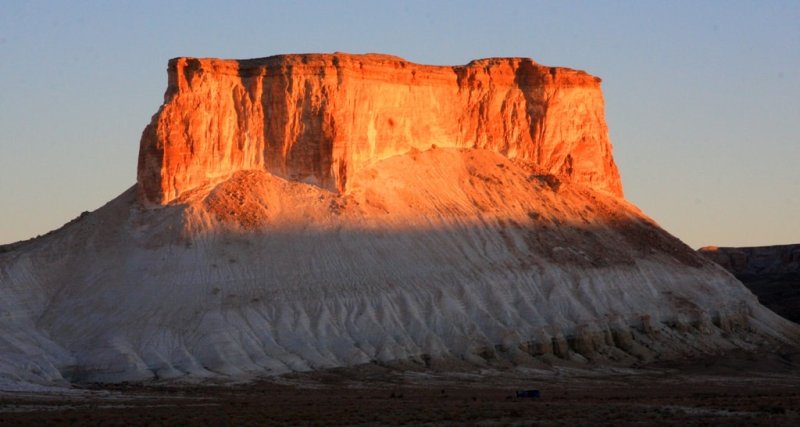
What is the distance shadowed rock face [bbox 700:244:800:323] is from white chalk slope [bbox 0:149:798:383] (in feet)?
110

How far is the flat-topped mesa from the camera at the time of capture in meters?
85.5

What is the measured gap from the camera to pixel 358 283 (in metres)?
83.6

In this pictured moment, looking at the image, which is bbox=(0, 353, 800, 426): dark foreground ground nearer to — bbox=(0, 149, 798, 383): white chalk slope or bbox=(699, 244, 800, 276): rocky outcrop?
bbox=(0, 149, 798, 383): white chalk slope

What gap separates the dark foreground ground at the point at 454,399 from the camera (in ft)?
160

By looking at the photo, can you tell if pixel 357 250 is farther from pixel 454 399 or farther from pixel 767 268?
pixel 767 268

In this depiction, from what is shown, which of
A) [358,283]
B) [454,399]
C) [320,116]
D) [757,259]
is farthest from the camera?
[757,259]

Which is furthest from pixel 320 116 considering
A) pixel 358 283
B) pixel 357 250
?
pixel 358 283

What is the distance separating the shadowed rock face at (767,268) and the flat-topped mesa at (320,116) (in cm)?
3872

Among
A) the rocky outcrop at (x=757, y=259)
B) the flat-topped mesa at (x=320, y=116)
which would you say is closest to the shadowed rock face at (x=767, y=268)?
the rocky outcrop at (x=757, y=259)

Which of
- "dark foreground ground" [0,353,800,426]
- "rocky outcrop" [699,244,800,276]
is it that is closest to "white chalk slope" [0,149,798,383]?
"dark foreground ground" [0,353,800,426]

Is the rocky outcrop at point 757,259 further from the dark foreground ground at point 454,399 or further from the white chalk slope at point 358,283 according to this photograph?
the dark foreground ground at point 454,399

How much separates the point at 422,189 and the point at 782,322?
25031mm

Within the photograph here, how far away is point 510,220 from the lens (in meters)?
94.0

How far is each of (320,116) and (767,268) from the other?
249 ft
